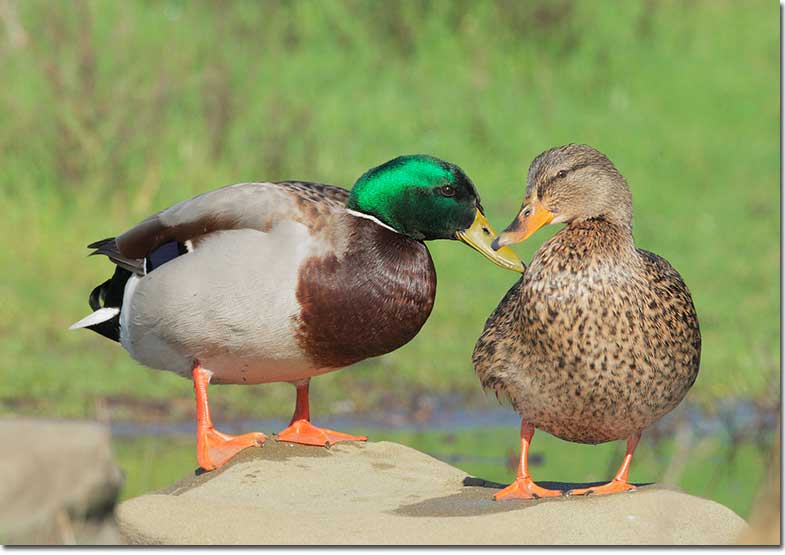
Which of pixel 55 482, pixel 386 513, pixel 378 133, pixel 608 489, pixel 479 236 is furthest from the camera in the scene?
pixel 378 133

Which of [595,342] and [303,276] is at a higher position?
[303,276]

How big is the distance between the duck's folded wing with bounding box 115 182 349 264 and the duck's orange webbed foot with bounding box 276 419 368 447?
28.7 inches

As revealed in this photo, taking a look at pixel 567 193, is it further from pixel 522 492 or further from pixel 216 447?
pixel 216 447

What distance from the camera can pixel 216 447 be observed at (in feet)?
17.6

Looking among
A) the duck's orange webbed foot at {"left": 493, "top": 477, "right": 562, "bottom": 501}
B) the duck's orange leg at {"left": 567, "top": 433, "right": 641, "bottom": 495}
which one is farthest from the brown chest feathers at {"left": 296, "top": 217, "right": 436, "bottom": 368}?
the duck's orange leg at {"left": 567, "top": 433, "right": 641, "bottom": 495}

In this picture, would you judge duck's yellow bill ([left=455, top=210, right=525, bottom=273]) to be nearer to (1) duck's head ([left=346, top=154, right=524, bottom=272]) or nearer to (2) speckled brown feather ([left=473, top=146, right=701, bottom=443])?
(1) duck's head ([left=346, top=154, right=524, bottom=272])

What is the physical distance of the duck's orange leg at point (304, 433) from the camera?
5.51 metres

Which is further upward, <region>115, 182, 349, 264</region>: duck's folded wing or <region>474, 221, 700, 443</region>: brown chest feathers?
<region>115, 182, 349, 264</region>: duck's folded wing

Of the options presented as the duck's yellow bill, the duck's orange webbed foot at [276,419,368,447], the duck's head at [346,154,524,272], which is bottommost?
the duck's orange webbed foot at [276,419,368,447]

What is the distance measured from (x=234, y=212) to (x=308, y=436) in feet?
2.63

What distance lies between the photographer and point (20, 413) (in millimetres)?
7527

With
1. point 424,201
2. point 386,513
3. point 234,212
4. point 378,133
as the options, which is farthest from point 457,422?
point 378,133

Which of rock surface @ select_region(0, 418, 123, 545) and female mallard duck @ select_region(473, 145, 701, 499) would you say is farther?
female mallard duck @ select_region(473, 145, 701, 499)

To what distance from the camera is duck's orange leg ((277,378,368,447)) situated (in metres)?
5.51
